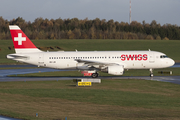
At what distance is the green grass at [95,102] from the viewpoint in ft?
69.6

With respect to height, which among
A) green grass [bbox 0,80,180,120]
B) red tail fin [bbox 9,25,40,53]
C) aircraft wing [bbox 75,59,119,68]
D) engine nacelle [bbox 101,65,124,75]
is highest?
red tail fin [bbox 9,25,40,53]

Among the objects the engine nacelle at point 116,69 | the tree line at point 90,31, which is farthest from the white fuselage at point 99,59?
the tree line at point 90,31

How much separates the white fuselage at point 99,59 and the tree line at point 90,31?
401ft

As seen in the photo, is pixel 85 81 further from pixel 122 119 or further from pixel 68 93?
pixel 122 119

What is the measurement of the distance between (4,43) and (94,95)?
108m

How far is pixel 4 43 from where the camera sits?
130m

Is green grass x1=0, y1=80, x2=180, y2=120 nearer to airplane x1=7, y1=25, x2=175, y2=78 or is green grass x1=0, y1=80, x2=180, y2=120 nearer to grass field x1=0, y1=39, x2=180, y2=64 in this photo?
airplane x1=7, y1=25, x2=175, y2=78

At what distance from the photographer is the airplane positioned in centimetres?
4528

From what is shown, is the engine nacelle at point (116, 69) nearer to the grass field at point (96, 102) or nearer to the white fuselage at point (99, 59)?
the white fuselage at point (99, 59)

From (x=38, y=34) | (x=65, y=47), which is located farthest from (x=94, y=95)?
(x=38, y=34)

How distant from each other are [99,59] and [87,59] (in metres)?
1.93

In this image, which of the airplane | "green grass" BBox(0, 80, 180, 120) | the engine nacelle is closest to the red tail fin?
the airplane

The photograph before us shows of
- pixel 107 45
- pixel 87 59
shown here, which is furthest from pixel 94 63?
pixel 107 45

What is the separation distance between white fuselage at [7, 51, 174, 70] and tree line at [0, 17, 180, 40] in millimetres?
122185
